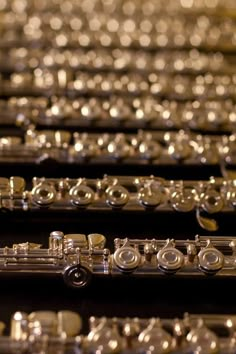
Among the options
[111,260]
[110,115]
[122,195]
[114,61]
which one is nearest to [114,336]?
[111,260]

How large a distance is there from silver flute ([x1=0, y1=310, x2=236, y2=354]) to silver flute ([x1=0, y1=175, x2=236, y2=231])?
0.26 m

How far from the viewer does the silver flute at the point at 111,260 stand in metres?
0.93

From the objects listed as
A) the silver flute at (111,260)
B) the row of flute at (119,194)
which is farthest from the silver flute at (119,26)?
the silver flute at (111,260)

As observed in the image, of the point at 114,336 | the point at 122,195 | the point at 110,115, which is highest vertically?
the point at 110,115

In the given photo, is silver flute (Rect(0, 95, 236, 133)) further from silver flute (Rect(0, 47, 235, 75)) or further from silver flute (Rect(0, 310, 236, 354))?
silver flute (Rect(0, 310, 236, 354))

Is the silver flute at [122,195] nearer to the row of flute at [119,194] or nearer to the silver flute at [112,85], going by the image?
the row of flute at [119,194]

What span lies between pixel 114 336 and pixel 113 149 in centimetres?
46

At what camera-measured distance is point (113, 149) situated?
3.92 ft

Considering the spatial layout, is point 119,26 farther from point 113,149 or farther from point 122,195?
point 122,195

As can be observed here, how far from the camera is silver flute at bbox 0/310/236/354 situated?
0.79 metres

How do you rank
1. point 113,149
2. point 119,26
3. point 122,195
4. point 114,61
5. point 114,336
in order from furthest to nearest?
1. point 119,26
2. point 114,61
3. point 113,149
4. point 122,195
5. point 114,336

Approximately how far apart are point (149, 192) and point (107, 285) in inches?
7.6

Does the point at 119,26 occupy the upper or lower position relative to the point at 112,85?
upper

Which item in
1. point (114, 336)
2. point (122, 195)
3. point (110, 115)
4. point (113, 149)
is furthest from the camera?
point (110, 115)
